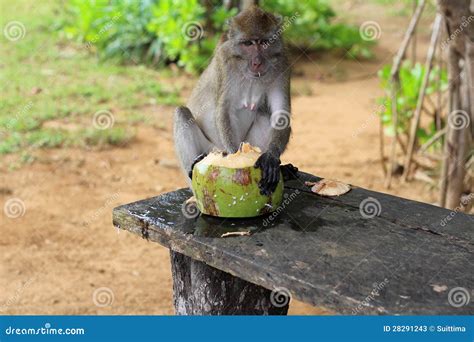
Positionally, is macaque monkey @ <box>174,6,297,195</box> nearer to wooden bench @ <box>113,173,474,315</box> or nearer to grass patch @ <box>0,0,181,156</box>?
wooden bench @ <box>113,173,474,315</box>

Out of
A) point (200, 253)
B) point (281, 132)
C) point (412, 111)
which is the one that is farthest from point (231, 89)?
point (412, 111)

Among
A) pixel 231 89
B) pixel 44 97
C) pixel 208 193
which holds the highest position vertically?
pixel 231 89

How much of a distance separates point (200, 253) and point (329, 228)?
701 millimetres

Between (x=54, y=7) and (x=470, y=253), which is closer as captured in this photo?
(x=470, y=253)

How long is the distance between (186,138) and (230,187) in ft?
4.09

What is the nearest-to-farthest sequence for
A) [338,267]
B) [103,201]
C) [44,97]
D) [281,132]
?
1. [338,267]
2. [281,132]
3. [103,201]
4. [44,97]

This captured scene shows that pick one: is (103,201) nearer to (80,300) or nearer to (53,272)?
(53,272)

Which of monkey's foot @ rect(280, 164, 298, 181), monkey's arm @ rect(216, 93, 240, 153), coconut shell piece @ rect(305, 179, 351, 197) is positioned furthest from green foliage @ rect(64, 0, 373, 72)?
coconut shell piece @ rect(305, 179, 351, 197)

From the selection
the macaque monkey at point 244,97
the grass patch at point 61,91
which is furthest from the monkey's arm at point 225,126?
the grass patch at point 61,91

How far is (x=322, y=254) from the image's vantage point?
321 cm

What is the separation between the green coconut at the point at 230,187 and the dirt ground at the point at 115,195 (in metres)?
2.13

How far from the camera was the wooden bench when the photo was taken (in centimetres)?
286

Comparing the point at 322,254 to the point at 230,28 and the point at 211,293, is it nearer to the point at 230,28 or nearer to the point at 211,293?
the point at 211,293

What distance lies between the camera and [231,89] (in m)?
4.85
